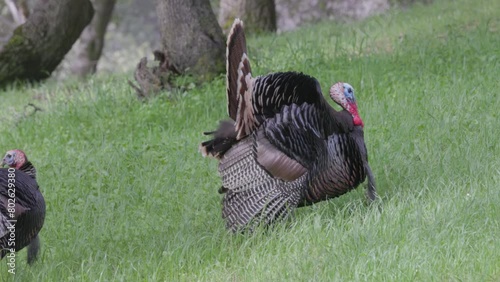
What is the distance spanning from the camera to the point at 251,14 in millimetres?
14344

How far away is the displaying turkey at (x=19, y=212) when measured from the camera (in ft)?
18.5

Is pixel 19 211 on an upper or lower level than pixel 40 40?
upper

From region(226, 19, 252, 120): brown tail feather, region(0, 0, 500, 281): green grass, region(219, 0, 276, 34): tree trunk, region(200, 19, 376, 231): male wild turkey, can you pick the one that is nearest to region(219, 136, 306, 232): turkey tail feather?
region(200, 19, 376, 231): male wild turkey

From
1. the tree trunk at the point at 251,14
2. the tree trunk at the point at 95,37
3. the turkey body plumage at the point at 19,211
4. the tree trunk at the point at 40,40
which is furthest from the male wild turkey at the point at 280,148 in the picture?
the tree trunk at the point at 95,37

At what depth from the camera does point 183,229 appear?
21.4ft

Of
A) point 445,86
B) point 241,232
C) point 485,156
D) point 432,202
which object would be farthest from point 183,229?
point 445,86

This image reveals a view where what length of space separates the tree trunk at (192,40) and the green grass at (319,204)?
1.13 feet

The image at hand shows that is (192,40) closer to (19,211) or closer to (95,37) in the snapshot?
(19,211)

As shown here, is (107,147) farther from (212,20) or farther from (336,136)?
(336,136)

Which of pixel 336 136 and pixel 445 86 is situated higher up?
pixel 336 136

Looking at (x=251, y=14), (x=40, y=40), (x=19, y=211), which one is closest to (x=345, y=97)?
(x=19, y=211)

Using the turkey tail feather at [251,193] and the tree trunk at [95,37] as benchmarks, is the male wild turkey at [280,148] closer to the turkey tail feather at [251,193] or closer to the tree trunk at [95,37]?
the turkey tail feather at [251,193]

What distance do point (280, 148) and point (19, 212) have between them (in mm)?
1645

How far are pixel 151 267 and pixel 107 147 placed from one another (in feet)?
10.5
